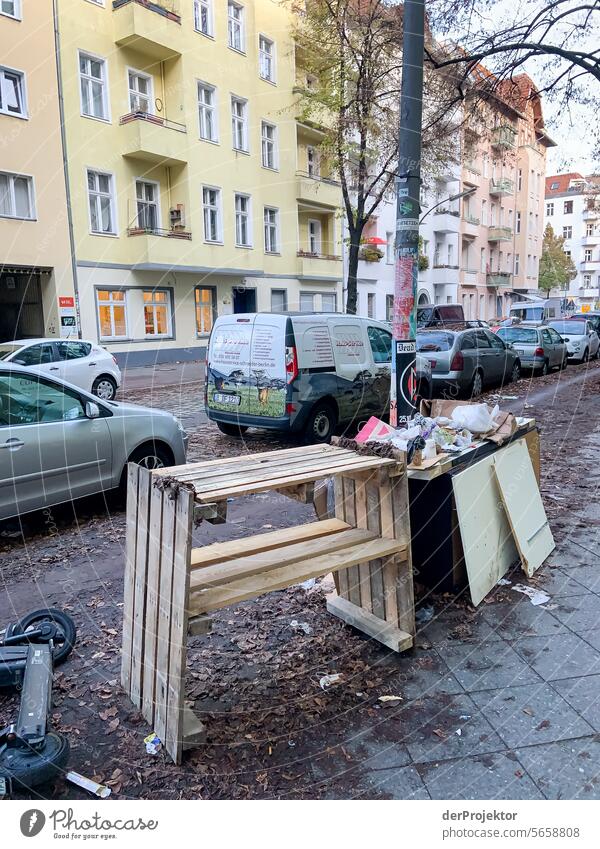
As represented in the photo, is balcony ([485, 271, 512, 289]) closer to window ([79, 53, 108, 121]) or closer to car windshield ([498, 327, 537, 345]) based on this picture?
car windshield ([498, 327, 537, 345])

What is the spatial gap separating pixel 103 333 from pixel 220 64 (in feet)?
32.0

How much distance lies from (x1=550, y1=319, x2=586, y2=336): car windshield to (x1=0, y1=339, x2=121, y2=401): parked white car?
16.3m

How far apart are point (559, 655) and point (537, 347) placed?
15047 millimetres

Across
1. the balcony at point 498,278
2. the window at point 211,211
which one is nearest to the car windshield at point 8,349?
the window at point 211,211

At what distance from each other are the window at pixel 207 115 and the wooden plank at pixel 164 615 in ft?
67.9

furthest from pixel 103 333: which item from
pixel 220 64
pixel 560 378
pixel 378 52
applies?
pixel 560 378

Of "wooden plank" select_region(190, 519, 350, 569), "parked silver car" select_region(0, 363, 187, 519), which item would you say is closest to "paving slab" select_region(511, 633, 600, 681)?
"wooden plank" select_region(190, 519, 350, 569)

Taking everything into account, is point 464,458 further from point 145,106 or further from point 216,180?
point 145,106

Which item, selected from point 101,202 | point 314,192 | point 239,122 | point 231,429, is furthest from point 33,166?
point 231,429

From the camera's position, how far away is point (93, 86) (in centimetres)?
1861

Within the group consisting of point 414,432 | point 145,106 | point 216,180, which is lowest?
point 414,432

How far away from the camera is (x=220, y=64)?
65.5 feet

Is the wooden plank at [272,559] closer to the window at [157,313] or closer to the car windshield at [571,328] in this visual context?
the window at [157,313]

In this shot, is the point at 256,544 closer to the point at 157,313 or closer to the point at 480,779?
the point at 480,779
